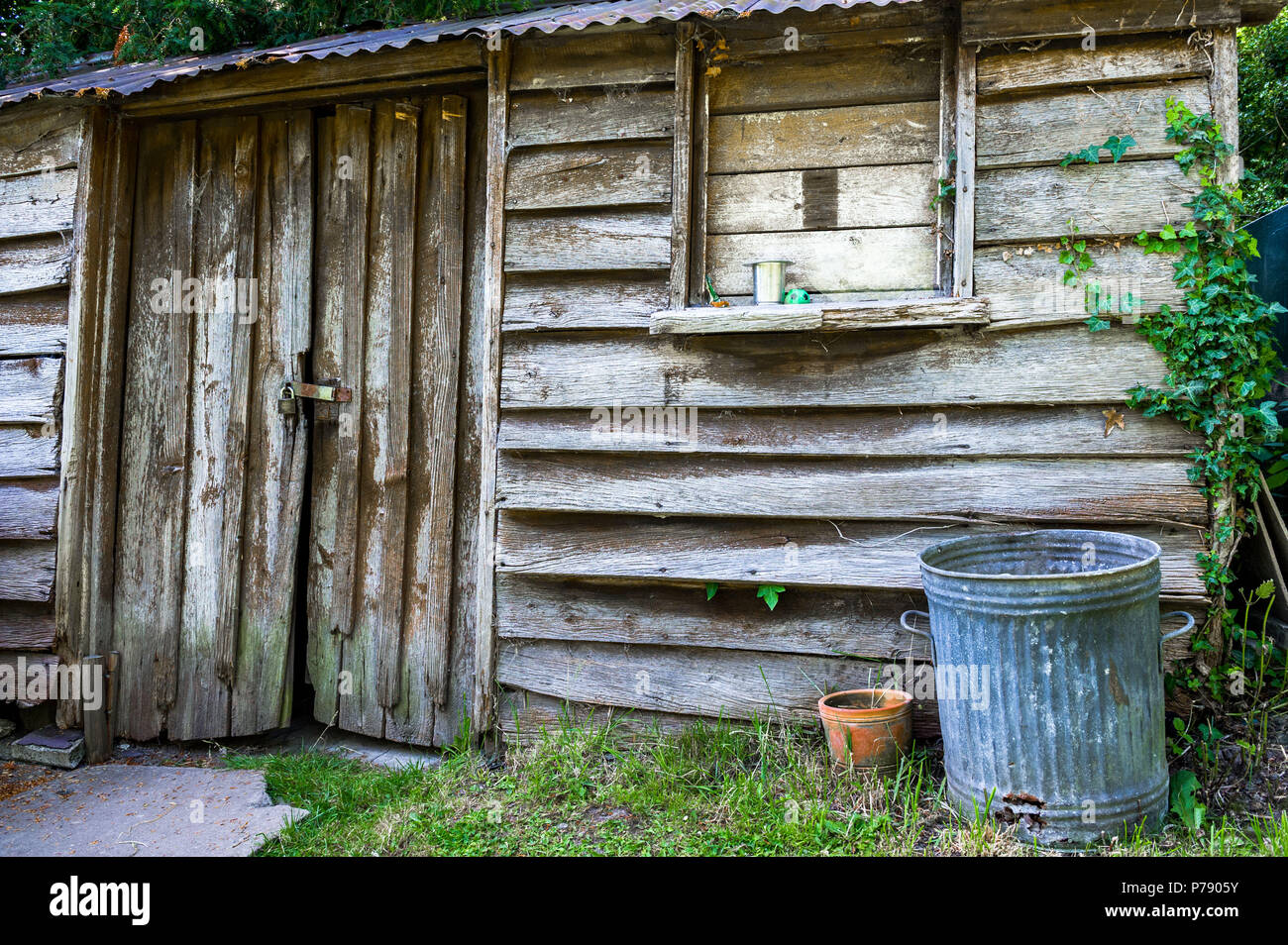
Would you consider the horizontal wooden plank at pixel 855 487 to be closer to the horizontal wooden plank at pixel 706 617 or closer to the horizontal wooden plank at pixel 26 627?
the horizontal wooden plank at pixel 706 617

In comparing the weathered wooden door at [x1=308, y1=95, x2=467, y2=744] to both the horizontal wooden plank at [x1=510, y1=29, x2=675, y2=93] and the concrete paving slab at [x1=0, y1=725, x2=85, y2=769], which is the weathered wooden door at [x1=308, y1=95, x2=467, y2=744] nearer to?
the horizontal wooden plank at [x1=510, y1=29, x2=675, y2=93]

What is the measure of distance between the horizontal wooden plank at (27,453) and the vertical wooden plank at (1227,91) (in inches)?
191

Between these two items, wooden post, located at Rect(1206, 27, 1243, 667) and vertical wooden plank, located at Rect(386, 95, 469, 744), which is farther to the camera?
vertical wooden plank, located at Rect(386, 95, 469, 744)

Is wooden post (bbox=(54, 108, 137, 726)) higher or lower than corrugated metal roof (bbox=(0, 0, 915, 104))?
lower

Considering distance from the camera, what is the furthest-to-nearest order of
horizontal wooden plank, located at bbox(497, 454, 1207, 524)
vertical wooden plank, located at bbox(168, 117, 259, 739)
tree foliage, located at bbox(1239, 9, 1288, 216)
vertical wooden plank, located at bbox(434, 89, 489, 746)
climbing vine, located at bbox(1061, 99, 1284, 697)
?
tree foliage, located at bbox(1239, 9, 1288, 216) → vertical wooden plank, located at bbox(168, 117, 259, 739) → vertical wooden plank, located at bbox(434, 89, 489, 746) → horizontal wooden plank, located at bbox(497, 454, 1207, 524) → climbing vine, located at bbox(1061, 99, 1284, 697)

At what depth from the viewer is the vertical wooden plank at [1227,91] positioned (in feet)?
9.87

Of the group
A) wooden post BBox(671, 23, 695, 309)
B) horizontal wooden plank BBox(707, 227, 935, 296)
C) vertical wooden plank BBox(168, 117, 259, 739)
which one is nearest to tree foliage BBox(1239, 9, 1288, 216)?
horizontal wooden plank BBox(707, 227, 935, 296)

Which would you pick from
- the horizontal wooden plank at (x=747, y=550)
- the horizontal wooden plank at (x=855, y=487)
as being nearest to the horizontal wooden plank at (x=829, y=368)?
the horizontal wooden plank at (x=855, y=487)

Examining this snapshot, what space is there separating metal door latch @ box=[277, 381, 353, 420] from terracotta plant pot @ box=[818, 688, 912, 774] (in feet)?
8.24

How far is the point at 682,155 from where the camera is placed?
3430 millimetres

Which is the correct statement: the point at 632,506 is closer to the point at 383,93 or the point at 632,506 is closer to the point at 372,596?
the point at 372,596

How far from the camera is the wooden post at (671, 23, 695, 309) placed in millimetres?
3424

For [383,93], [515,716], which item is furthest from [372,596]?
[383,93]
